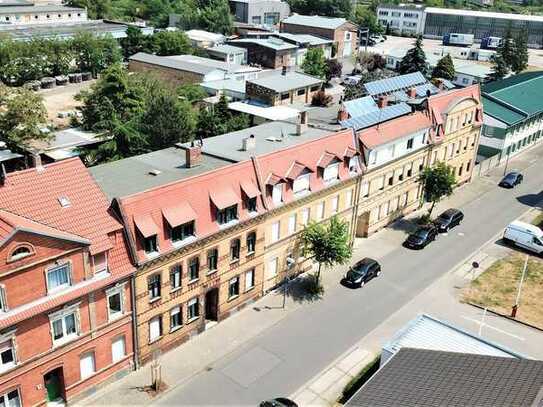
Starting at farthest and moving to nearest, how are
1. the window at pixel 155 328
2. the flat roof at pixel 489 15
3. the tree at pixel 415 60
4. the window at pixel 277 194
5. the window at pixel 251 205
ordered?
1. the flat roof at pixel 489 15
2. the tree at pixel 415 60
3. the window at pixel 277 194
4. the window at pixel 251 205
5. the window at pixel 155 328

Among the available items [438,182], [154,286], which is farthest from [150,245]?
[438,182]

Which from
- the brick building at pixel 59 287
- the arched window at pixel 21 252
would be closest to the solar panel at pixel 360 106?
the brick building at pixel 59 287

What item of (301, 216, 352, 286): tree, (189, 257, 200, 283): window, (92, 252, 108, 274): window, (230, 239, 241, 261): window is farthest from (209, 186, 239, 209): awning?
(92, 252, 108, 274): window

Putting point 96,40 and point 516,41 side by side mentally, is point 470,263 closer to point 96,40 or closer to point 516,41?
point 96,40

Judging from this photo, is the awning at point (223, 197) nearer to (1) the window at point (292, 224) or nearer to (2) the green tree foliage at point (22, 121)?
(1) the window at point (292, 224)

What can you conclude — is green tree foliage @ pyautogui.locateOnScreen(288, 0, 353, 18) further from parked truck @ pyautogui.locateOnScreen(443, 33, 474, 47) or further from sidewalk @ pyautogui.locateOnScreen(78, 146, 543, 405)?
sidewalk @ pyautogui.locateOnScreen(78, 146, 543, 405)
